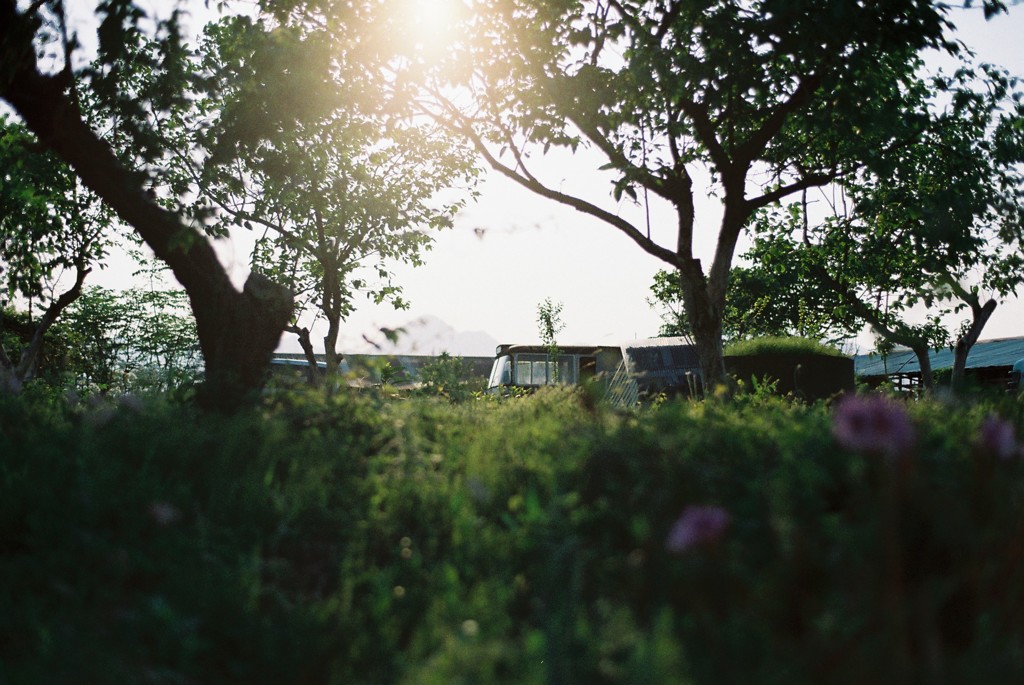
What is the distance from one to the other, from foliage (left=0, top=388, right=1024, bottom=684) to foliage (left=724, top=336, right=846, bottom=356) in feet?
36.5

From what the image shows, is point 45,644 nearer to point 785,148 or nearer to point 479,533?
point 479,533

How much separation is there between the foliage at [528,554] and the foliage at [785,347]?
36.5 ft

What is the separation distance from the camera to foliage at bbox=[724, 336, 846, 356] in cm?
1522

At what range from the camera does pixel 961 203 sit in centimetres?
1053

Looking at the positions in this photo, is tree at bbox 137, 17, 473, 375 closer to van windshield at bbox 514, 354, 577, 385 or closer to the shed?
van windshield at bbox 514, 354, 577, 385

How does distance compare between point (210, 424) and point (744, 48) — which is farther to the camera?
point (744, 48)

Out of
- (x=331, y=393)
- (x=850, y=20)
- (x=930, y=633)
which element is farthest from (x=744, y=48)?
(x=930, y=633)

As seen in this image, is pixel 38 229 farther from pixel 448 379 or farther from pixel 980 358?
pixel 980 358

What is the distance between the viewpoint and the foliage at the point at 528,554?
2059 mm

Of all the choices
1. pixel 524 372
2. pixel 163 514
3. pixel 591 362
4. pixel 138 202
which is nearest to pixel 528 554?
pixel 163 514

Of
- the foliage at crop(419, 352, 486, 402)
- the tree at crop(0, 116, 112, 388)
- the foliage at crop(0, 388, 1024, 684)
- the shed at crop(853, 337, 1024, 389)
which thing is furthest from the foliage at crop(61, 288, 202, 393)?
the shed at crop(853, 337, 1024, 389)

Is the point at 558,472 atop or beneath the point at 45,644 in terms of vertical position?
atop

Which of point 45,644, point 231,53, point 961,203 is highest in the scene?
point 231,53

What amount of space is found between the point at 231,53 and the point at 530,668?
11115 mm
